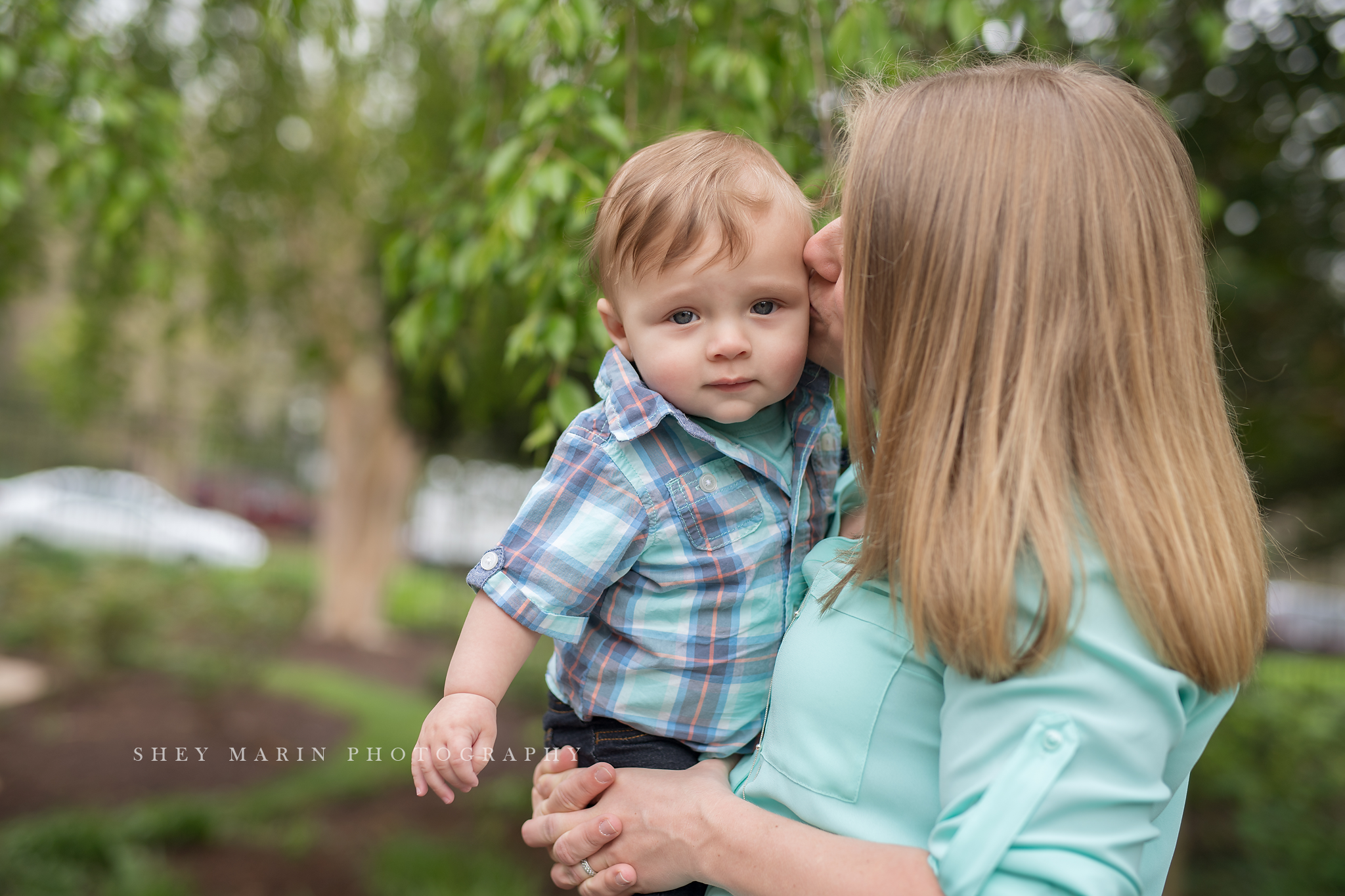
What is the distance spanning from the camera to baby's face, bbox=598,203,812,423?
50.0 inches

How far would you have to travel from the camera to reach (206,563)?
Answer: 40.0ft

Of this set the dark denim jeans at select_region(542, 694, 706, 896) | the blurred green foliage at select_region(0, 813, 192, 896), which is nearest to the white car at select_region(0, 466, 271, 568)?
the blurred green foliage at select_region(0, 813, 192, 896)

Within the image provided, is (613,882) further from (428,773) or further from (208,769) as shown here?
(208,769)

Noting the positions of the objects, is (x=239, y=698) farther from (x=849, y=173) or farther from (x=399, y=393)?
(x=849, y=173)

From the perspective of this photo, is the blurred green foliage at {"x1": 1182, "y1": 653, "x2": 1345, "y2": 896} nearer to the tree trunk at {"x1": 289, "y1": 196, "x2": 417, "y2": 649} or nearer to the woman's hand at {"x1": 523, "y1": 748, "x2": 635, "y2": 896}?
the woman's hand at {"x1": 523, "y1": 748, "x2": 635, "y2": 896}

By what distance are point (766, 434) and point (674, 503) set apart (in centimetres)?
21

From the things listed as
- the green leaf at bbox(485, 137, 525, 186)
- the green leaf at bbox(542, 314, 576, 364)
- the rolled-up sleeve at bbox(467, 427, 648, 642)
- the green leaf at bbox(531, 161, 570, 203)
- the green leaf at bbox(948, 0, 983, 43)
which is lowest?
the rolled-up sleeve at bbox(467, 427, 648, 642)

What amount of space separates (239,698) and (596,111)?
256 inches

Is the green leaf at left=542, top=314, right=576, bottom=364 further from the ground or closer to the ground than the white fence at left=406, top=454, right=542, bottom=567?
further from the ground

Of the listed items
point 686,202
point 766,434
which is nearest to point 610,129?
Result: point 686,202

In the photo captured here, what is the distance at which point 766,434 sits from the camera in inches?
55.9

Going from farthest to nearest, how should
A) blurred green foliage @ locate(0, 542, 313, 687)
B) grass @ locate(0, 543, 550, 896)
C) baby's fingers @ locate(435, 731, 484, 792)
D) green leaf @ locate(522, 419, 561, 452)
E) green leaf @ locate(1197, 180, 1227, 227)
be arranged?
blurred green foliage @ locate(0, 542, 313, 687) → grass @ locate(0, 543, 550, 896) → green leaf @ locate(1197, 180, 1227, 227) → green leaf @ locate(522, 419, 561, 452) → baby's fingers @ locate(435, 731, 484, 792)

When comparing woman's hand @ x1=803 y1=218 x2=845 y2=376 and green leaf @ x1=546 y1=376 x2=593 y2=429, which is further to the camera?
green leaf @ x1=546 y1=376 x2=593 y2=429

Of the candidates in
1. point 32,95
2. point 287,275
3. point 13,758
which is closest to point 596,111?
point 32,95
